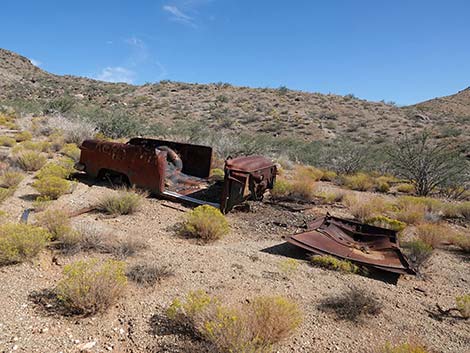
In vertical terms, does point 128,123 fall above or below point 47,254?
above

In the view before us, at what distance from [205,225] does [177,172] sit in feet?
10.00

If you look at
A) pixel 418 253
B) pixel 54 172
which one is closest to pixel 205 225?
pixel 418 253

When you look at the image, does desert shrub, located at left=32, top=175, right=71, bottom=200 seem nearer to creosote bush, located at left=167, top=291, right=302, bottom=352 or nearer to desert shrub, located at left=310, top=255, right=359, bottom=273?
creosote bush, located at left=167, top=291, right=302, bottom=352

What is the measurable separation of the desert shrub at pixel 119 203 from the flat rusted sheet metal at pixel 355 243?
276 cm

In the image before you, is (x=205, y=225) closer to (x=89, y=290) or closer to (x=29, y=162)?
(x=89, y=290)

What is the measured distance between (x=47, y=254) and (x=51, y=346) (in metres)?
1.74

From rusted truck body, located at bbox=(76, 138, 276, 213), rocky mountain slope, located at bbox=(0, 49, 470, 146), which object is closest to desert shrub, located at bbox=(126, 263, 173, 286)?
rusted truck body, located at bbox=(76, 138, 276, 213)

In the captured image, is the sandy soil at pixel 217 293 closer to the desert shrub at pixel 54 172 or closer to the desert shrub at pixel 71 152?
the desert shrub at pixel 54 172

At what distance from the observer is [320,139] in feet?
84.1

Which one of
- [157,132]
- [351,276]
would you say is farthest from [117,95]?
[351,276]

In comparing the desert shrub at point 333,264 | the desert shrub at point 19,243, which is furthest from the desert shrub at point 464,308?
the desert shrub at point 19,243

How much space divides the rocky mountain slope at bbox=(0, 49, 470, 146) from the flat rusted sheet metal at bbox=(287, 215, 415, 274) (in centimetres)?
1903

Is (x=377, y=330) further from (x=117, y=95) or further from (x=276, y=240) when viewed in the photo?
(x=117, y=95)

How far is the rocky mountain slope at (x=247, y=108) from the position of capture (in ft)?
90.2
